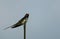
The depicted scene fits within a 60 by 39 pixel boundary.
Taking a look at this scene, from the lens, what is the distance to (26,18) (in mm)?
914

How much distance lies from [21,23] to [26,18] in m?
0.05

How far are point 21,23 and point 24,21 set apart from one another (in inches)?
1.0

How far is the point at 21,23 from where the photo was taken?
0.91m

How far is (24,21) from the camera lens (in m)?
0.92

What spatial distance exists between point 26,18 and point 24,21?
0.02m
